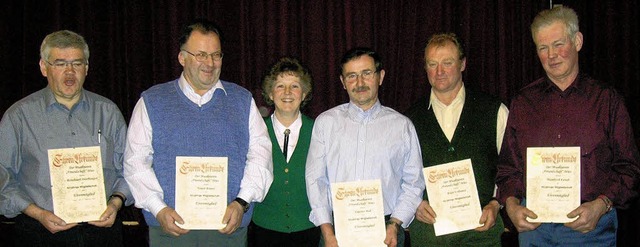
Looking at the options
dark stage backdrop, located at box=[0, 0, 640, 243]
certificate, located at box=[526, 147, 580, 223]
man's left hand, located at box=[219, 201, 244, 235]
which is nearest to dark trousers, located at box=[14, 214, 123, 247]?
man's left hand, located at box=[219, 201, 244, 235]

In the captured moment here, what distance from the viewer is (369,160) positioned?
9.02 ft

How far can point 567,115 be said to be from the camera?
8.53ft

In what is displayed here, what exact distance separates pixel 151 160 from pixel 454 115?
1600 millimetres

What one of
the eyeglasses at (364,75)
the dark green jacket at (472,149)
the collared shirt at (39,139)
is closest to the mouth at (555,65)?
the dark green jacket at (472,149)

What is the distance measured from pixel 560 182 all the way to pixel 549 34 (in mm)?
713

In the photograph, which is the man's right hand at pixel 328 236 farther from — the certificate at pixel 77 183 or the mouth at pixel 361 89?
the certificate at pixel 77 183

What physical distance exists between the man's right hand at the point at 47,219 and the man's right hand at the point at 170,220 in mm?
463

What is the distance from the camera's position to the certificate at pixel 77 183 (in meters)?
2.62

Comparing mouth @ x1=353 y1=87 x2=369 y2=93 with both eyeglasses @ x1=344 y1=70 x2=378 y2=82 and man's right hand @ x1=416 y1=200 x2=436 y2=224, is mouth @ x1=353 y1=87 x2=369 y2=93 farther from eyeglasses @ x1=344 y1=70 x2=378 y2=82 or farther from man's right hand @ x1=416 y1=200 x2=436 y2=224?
man's right hand @ x1=416 y1=200 x2=436 y2=224

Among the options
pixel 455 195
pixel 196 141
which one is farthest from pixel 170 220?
pixel 455 195

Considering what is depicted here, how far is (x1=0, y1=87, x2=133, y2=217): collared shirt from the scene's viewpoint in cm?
268

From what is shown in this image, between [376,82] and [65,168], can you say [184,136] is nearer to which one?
[65,168]

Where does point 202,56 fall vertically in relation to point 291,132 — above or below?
above

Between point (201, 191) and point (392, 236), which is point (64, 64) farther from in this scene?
point (392, 236)
